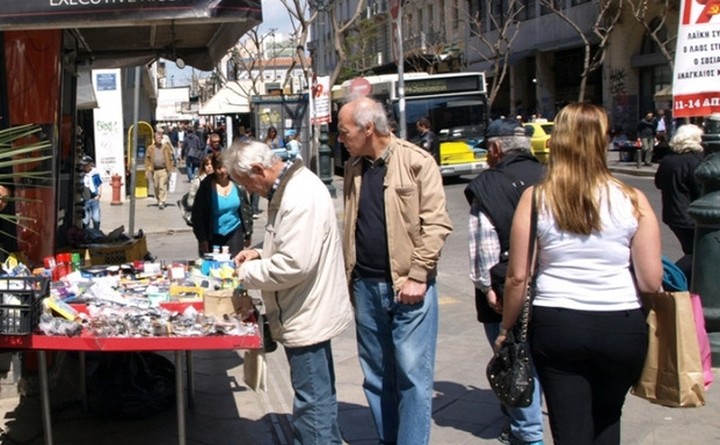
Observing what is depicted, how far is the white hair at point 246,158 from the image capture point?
13.6ft

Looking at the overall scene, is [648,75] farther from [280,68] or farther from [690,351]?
[280,68]

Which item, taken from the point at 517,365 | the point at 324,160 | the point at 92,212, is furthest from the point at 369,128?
the point at 324,160

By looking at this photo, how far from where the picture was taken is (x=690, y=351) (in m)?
3.36

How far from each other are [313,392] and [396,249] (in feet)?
2.59

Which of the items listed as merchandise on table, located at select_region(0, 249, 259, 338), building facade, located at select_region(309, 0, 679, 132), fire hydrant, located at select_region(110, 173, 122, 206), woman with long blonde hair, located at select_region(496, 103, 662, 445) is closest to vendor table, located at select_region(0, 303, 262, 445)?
merchandise on table, located at select_region(0, 249, 259, 338)

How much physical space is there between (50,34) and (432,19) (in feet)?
168

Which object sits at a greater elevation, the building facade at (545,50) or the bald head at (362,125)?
the building facade at (545,50)

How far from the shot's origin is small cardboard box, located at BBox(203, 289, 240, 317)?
4.45m

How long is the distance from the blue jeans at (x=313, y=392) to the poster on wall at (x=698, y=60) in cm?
371

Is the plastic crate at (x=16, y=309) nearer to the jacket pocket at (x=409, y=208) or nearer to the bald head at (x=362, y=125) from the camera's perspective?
the bald head at (x=362, y=125)

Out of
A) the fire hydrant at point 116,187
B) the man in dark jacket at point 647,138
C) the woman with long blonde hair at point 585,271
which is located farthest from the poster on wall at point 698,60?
the man in dark jacket at point 647,138

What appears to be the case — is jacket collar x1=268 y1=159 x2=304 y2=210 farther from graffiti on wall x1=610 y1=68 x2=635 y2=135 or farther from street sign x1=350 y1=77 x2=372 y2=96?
graffiti on wall x1=610 y1=68 x2=635 y2=135

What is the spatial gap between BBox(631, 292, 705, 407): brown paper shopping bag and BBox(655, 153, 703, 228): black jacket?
13.6 feet

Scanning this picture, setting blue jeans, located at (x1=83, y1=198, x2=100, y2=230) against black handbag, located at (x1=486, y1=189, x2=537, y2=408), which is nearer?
black handbag, located at (x1=486, y1=189, x2=537, y2=408)
